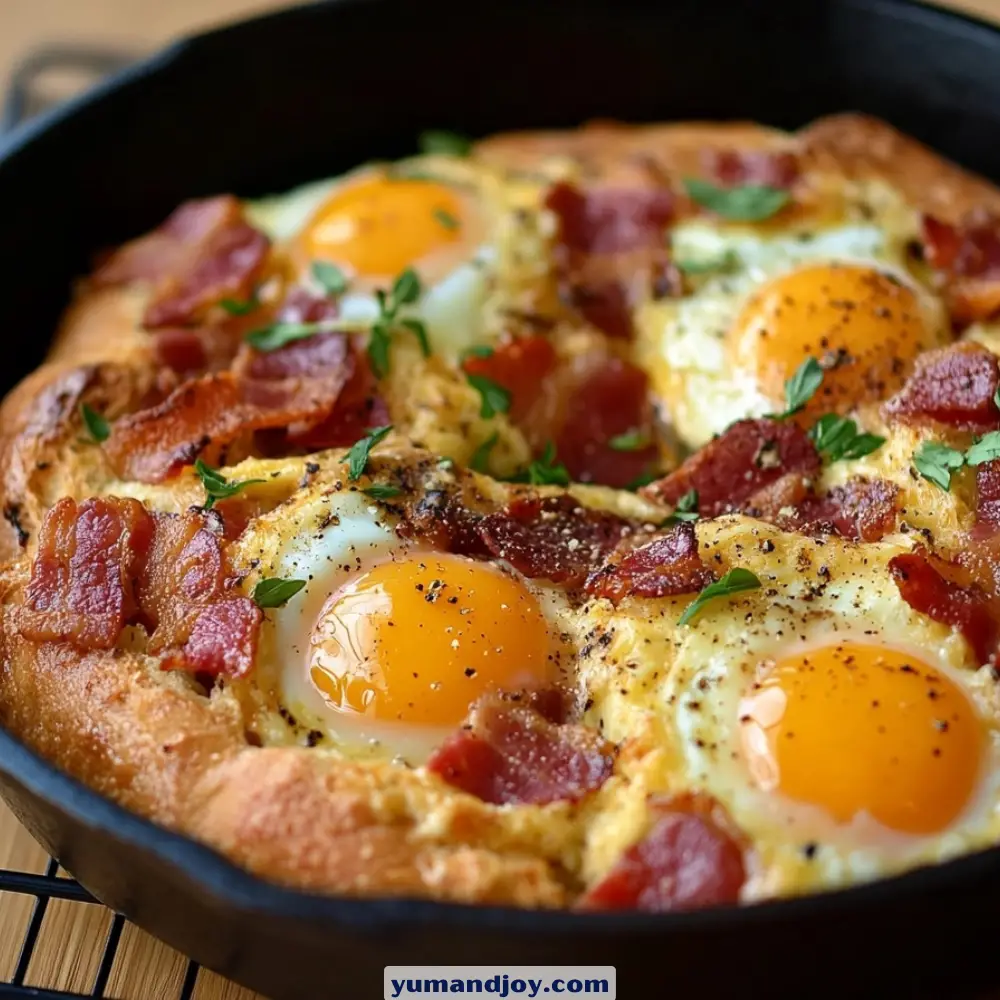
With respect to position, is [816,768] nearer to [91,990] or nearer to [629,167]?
[91,990]

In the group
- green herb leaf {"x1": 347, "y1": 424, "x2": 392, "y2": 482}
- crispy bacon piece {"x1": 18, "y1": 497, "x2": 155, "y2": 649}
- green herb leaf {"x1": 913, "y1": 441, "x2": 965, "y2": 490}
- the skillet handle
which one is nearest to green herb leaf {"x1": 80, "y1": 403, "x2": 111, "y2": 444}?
crispy bacon piece {"x1": 18, "y1": 497, "x2": 155, "y2": 649}

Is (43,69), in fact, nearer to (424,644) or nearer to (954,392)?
(424,644)

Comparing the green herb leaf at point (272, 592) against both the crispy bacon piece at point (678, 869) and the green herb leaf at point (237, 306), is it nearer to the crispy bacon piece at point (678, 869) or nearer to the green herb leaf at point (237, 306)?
the crispy bacon piece at point (678, 869)

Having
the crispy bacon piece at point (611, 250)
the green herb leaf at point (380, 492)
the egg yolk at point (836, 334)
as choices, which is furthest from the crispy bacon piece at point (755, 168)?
the green herb leaf at point (380, 492)

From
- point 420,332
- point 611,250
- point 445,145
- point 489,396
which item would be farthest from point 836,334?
point 445,145

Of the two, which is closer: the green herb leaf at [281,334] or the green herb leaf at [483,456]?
the green herb leaf at [483,456]

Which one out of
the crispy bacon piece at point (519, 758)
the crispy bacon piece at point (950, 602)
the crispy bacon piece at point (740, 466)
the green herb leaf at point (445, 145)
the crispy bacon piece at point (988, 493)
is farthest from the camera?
the green herb leaf at point (445, 145)
